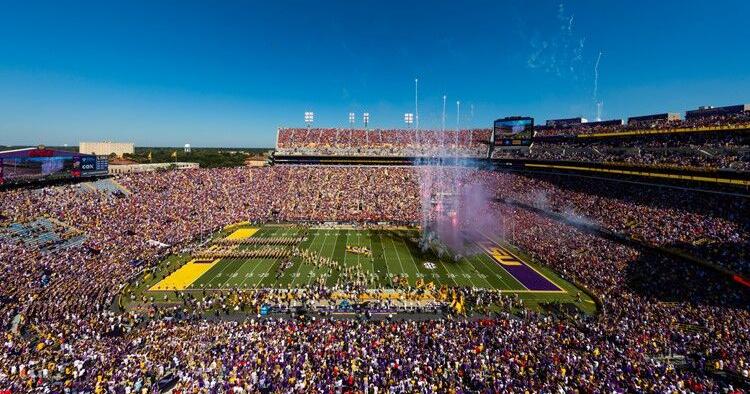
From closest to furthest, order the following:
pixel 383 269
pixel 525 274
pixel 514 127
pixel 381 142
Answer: pixel 525 274, pixel 383 269, pixel 514 127, pixel 381 142

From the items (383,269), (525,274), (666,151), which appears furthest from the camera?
(666,151)

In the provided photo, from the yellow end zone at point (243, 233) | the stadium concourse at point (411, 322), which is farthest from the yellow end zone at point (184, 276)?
the yellow end zone at point (243, 233)

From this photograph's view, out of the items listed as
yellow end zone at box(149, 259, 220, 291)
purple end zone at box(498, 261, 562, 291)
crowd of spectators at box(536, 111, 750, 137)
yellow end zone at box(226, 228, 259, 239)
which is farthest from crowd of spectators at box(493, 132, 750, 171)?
yellow end zone at box(149, 259, 220, 291)

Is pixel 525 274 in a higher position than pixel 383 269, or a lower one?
lower

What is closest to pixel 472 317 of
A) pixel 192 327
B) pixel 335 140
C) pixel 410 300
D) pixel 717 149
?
pixel 410 300

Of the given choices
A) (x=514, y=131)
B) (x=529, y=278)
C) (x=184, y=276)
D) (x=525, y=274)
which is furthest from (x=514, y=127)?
(x=184, y=276)

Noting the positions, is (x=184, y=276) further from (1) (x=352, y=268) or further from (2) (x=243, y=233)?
(2) (x=243, y=233)

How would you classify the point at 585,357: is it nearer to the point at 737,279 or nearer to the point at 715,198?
the point at 737,279

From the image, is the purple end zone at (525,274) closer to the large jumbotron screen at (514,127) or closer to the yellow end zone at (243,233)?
the yellow end zone at (243,233)
